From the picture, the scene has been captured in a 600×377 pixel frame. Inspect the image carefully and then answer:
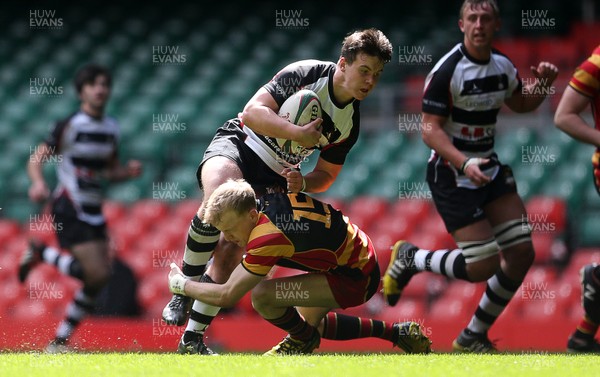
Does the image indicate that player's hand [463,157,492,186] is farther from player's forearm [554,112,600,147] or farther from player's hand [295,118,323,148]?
player's hand [295,118,323,148]

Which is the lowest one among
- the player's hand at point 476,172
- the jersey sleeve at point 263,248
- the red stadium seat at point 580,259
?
the red stadium seat at point 580,259

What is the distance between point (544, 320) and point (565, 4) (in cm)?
744

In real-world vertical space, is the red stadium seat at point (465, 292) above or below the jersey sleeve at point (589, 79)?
below

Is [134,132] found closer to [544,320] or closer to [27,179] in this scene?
[27,179]

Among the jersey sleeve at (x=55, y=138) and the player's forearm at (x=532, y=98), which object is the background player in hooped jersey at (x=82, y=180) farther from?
the player's forearm at (x=532, y=98)

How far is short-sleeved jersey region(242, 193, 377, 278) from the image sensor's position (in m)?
5.70

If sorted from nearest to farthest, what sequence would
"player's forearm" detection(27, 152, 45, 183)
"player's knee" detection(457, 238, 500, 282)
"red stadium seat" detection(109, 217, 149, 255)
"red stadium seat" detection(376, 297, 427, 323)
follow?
"player's knee" detection(457, 238, 500, 282), "player's forearm" detection(27, 152, 45, 183), "red stadium seat" detection(376, 297, 427, 323), "red stadium seat" detection(109, 217, 149, 255)

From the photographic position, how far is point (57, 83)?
15242 millimetres

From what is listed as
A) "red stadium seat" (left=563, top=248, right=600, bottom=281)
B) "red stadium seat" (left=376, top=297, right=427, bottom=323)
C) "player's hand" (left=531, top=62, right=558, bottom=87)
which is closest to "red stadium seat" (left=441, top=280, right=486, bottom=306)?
"red stadium seat" (left=376, top=297, right=427, bottom=323)

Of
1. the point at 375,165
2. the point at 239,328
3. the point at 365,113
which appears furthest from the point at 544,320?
the point at 365,113

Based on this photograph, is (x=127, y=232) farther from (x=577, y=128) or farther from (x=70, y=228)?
(x=577, y=128)

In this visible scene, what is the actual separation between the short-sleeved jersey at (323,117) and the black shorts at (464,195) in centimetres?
88

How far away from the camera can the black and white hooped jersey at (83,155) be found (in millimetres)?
9734

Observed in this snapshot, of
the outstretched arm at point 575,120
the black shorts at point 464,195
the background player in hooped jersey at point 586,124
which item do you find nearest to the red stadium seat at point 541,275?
the background player in hooped jersey at point 586,124
